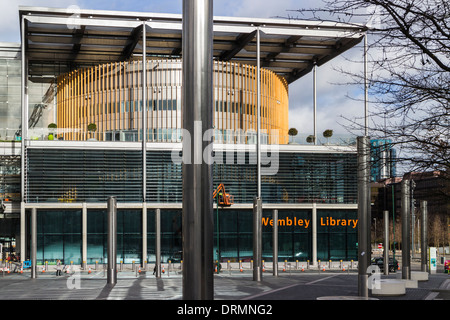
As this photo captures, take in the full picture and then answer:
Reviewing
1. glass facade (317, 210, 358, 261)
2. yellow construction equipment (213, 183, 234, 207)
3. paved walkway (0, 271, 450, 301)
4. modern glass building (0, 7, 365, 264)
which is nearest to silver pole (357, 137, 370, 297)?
paved walkway (0, 271, 450, 301)

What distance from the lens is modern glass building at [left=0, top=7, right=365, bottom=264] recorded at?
49.7m

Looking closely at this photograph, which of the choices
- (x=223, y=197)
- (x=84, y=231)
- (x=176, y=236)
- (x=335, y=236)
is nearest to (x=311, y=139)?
(x=335, y=236)

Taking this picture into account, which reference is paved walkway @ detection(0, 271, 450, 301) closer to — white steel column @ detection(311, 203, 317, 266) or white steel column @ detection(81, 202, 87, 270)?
white steel column @ detection(81, 202, 87, 270)

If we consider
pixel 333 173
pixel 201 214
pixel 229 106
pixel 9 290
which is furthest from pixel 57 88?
pixel 201 214

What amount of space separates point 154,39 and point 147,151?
9.57m

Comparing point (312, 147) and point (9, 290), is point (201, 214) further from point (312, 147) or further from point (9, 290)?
point (312, 147)

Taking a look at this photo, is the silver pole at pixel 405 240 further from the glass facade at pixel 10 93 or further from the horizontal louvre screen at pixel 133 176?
the glass facade at pixel 10 93

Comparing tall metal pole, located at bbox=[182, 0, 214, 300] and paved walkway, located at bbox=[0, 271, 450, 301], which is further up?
tall metal pole, located at bbox=[182, 0, 214, 300]

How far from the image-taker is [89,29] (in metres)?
48.8

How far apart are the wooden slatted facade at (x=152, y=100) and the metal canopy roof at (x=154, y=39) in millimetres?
1955

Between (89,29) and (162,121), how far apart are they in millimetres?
10210

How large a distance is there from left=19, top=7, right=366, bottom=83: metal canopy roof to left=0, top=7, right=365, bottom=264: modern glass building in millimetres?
121

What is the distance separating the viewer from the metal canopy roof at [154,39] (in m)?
46.9

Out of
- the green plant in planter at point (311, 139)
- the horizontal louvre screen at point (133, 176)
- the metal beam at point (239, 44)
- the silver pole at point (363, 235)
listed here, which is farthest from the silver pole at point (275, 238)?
the silver pole at point (363, 235)
